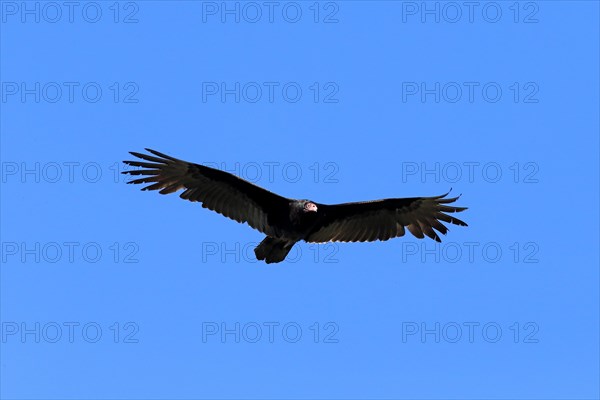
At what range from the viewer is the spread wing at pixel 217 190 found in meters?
21.2

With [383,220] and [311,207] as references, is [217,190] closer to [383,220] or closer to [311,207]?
[311,207]

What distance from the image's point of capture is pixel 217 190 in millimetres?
21609

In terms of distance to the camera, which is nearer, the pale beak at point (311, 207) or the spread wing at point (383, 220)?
the pale beak at point (311, 207)

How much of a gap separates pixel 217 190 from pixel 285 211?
141 cm

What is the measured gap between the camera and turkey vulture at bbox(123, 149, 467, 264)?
21156 millimetres

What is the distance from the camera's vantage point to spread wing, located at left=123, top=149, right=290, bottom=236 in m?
21.2

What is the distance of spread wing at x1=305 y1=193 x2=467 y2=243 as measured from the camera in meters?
21.6

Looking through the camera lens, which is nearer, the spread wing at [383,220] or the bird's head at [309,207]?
the bird's head at [309,207]

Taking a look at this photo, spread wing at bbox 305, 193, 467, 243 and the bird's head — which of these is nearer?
the bird's head

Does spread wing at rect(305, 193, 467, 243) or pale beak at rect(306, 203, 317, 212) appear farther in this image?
spread wing at rect(305, 193, 467, 243)

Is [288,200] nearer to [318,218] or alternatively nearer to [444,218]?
[318,218]

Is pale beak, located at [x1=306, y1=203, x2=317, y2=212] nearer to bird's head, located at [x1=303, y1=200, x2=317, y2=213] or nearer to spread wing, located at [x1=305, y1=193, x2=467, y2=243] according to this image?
bird's head, located at [x1=303, y1=200, x2=317, y2=213]

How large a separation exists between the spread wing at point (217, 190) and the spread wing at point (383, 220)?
34.3 inches

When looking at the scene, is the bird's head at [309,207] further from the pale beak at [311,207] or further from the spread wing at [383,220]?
the spread wing at [383,220]
